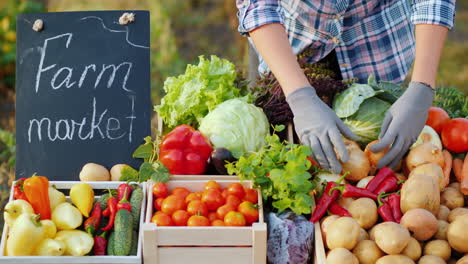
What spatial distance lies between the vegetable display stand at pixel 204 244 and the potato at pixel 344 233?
0.78 feet

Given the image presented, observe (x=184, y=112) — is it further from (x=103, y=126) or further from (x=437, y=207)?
(x=437, y=207)

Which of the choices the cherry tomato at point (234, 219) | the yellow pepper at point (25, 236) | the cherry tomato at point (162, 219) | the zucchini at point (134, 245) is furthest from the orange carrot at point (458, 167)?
the yellow pepper at point (25, 236)

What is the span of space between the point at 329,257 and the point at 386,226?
0.22m

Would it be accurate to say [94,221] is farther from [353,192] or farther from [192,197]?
[353,192]

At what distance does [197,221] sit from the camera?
205 centimetres

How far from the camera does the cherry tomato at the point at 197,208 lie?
211cm

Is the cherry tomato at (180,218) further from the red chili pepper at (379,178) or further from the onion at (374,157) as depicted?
the onion at (374,157)

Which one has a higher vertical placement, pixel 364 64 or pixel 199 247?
pixel 364 64

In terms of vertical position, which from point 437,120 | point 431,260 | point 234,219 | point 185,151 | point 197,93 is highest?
point 197,93

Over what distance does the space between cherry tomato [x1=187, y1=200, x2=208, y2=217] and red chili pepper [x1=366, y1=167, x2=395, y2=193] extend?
666mm

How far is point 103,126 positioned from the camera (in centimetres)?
265

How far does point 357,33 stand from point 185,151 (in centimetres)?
124

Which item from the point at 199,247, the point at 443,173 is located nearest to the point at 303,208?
the point at 199,247

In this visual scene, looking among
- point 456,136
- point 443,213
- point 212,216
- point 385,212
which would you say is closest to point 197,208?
point 212,216
